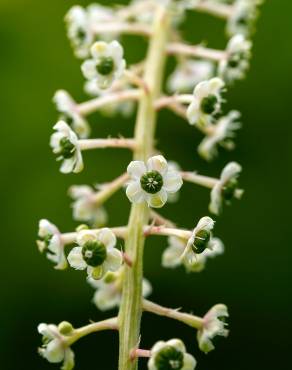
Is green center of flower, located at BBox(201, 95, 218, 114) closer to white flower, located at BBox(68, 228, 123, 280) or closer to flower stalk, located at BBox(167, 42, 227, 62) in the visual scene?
flower stalk, located at BBox(167, 42, 227, 62)

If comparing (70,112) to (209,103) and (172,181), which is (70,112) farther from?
(172,181)

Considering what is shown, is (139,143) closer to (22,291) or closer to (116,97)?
(116,97)

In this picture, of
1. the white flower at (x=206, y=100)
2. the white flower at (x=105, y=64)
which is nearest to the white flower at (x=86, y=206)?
the white flower at (x=105, y=64)

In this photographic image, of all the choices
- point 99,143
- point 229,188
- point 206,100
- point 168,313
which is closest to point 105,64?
point 99,143

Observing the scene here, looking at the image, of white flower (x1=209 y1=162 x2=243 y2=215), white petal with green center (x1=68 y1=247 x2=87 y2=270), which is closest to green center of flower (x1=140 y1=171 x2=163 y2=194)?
white petal with green center (x1=68 y1=247 x2=87 y2=270)

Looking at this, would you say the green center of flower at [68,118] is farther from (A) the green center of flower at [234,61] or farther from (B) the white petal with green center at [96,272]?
(B) the white petal with green center at [96,272]

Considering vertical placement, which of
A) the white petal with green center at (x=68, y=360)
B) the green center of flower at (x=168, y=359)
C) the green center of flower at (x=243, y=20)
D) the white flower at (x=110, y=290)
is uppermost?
the green center of flower at (x=243, y=20)
